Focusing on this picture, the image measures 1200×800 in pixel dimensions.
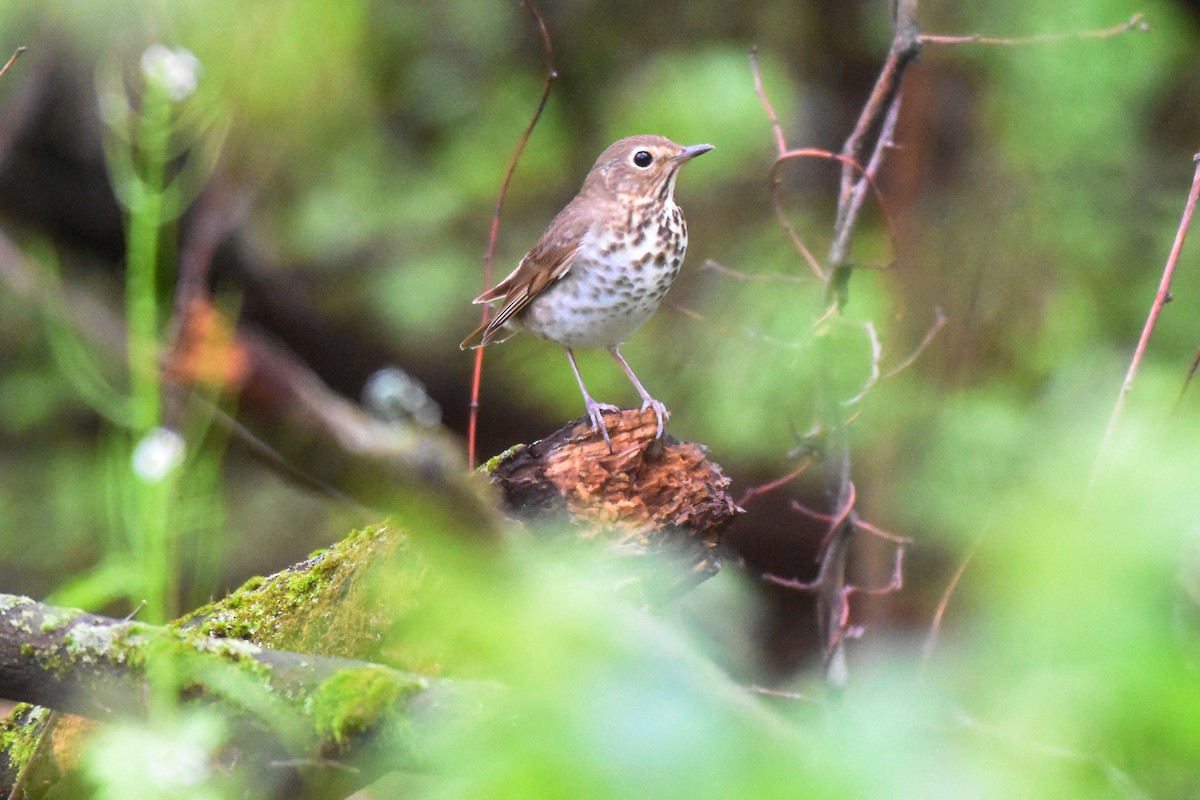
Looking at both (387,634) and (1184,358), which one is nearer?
(387,634)

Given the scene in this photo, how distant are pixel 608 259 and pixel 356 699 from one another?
1557mm

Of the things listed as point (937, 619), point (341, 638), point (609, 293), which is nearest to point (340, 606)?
point (341, 638)

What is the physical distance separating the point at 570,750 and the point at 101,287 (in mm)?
4835

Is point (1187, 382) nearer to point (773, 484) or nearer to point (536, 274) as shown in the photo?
point (773, 484)

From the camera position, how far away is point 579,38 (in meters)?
5.32

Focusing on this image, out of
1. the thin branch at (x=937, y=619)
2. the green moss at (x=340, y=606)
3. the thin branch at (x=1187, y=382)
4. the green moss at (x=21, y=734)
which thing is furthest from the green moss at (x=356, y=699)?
the thin branch at (x=1187, y=382)

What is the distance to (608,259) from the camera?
2938 mm

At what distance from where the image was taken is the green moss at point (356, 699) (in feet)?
5.30

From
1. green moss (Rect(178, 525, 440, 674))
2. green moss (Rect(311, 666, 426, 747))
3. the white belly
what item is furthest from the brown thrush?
green moss (Rect(311, 666, 426, 747))

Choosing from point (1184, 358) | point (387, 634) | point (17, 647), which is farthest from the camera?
point (1184, 358)

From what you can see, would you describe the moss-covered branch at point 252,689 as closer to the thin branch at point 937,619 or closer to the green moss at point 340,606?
the green moss at point 340,606

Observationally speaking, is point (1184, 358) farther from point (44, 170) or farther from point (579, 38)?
point (44, 170)

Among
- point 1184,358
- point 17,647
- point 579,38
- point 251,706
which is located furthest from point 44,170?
point 1184,358

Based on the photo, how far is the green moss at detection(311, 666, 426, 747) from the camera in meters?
1.62
